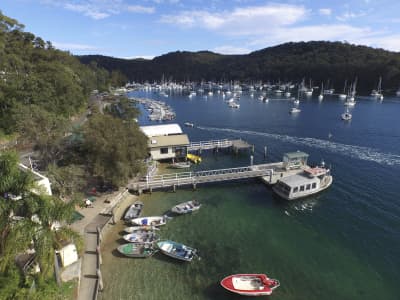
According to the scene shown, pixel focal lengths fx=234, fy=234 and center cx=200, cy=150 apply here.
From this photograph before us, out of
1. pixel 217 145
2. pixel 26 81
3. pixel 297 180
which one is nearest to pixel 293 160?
pixel 297 180

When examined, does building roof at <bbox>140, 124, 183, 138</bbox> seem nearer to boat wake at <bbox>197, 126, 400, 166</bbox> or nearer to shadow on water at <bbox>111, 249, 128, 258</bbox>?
boat wake at <bbox>197, 126, 400, 166</bbox>

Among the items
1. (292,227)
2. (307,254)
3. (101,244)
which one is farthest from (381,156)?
(101,244)

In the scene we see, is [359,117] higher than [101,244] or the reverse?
higher

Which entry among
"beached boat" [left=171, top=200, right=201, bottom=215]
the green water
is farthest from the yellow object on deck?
the green water

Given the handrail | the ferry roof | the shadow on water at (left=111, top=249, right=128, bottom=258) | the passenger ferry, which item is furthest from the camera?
the handrail

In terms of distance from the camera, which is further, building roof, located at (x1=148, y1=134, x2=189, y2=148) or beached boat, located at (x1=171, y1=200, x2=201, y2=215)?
building roof, located at (x1=148, y1=134, x2=189, y2=148)

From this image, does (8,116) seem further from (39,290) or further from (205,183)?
(39,290)
